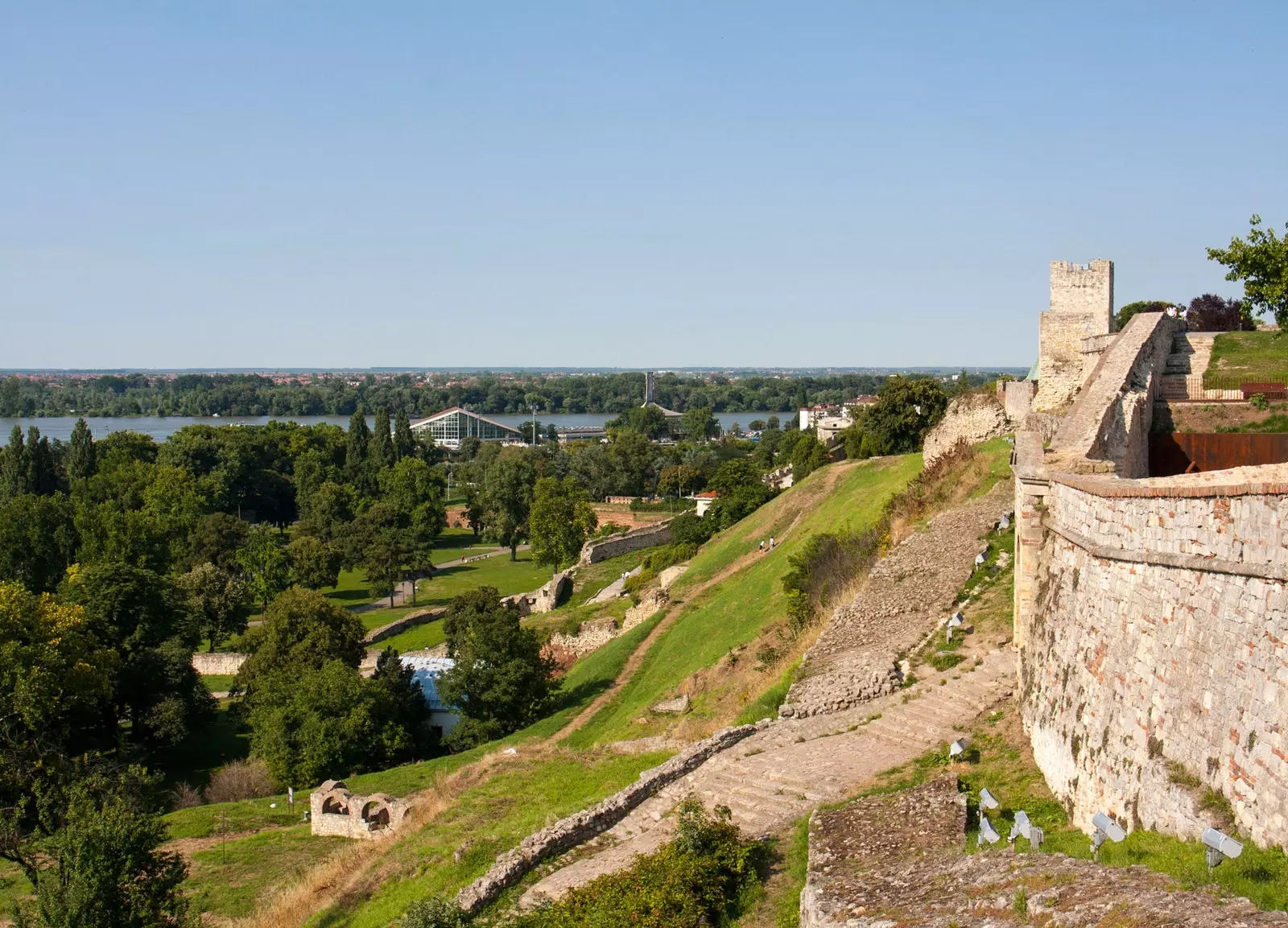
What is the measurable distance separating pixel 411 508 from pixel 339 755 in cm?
4274

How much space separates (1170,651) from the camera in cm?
693

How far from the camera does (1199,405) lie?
17969 mm

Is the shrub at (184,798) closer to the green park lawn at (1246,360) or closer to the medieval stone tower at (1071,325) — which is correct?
the medieval stone tower at (1071,325)

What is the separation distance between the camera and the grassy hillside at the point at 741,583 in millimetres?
20828

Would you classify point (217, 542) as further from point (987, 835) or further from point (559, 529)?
point (987, 835)

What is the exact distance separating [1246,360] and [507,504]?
1881 inches

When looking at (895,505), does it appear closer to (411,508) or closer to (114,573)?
(114,573)

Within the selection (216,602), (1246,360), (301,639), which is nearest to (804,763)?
(1246,360)

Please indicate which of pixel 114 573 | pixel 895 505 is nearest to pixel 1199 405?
pixel 895 505

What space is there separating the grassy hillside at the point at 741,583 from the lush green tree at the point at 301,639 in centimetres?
908

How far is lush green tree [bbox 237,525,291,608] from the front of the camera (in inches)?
1930

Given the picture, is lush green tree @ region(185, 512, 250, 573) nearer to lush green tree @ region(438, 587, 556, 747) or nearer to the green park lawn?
lush green tree @ region(438, 587, 556, 747)

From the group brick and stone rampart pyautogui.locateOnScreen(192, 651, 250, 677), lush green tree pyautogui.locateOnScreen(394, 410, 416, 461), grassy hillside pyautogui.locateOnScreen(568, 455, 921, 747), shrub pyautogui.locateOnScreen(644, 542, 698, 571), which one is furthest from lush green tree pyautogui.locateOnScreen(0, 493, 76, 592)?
lush green tree pyautogui.locateOnScreen(394, 410, 416, 461)

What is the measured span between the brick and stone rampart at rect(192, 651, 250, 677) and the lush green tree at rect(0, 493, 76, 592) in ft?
22.8
